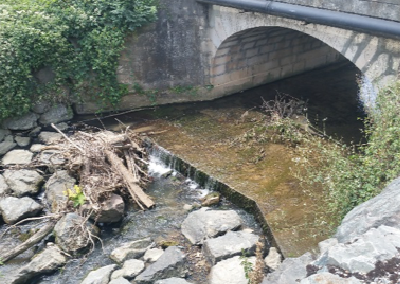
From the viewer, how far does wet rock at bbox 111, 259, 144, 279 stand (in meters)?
6.85

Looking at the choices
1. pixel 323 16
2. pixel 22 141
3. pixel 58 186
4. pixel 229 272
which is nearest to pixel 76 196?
pixel 58 186

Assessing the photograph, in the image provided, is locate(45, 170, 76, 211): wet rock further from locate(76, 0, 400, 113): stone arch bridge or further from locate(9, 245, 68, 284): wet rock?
locate(76, 0, 400, 113): stone arch bridge

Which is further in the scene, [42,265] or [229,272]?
[42,265]

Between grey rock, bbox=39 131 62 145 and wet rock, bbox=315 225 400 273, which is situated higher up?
wet rock, bbox=315 225 400 273

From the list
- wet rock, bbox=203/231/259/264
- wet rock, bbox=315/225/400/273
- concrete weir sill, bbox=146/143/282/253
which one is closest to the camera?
wet rock, bbox=315/225/400/273

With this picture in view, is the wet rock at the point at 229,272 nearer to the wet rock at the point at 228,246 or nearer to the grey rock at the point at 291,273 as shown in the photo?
the wet rock at the point at 228,246

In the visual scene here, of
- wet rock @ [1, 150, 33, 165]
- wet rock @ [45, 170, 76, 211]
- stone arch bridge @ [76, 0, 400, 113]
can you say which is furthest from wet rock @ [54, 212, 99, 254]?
stone arch bridge @ [76, 0, 400, 113]

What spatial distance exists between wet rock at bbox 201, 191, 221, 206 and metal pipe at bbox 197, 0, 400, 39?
414cm

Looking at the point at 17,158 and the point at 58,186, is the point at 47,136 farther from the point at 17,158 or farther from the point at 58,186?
the point at 58,186

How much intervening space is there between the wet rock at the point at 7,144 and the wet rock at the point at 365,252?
367 inches

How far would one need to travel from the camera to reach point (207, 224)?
7.85 metres

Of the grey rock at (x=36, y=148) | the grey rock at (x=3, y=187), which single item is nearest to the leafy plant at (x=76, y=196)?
the grey rock at (x=3, y=187)

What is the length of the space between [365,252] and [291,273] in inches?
42.1

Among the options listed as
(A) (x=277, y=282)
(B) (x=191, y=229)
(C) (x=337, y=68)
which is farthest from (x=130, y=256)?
(C) (x=337, y=68)
